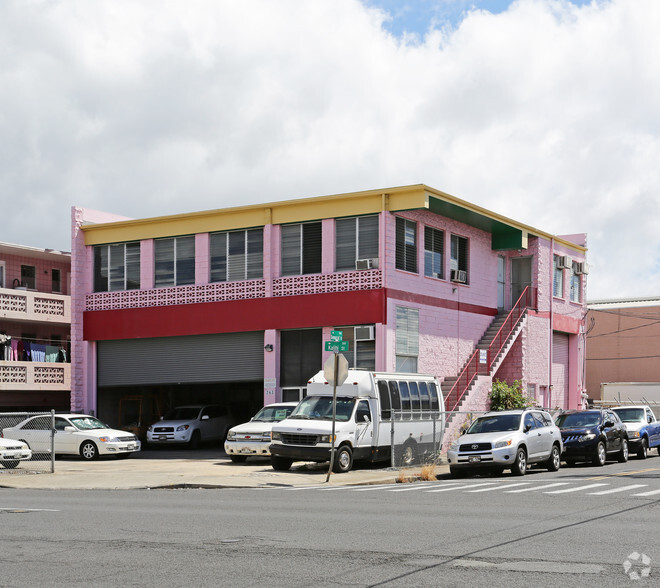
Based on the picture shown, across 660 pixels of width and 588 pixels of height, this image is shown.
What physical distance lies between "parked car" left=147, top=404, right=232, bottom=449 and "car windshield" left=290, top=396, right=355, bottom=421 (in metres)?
11.1

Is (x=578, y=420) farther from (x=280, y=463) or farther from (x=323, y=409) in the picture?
(x=280, y=463)

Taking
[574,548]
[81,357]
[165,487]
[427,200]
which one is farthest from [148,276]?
[574,548]

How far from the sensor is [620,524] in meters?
13.3

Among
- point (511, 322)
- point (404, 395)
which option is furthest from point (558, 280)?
point (404, 395)

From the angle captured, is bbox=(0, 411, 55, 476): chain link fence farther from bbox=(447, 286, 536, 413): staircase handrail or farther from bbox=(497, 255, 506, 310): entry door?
bbox=(497, 255, 506, 310): entry door

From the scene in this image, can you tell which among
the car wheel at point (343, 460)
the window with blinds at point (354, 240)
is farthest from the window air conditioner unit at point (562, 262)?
the car wheel at point (343, 460)

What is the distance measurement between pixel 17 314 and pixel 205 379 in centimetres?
838

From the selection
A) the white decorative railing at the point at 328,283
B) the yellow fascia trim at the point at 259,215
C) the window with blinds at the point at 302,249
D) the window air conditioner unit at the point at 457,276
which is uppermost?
the yellow fascia trim at the point at 259,215

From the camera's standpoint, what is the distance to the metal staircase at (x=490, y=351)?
33769mm

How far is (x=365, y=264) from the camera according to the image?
31.4 metres

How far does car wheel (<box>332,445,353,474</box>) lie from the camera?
2430 centimetres

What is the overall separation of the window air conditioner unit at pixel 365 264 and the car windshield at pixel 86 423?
9531mm

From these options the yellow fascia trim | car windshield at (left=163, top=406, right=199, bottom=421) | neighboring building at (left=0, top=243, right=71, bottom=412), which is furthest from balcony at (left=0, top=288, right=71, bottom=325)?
car windshield at (left=163, top=406, right=199, bottom=421)

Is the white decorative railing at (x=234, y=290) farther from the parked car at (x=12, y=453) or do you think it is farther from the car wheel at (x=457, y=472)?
the parked car at (x=12, y=453)
